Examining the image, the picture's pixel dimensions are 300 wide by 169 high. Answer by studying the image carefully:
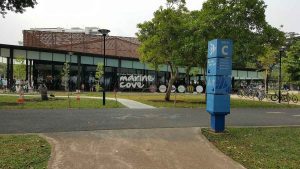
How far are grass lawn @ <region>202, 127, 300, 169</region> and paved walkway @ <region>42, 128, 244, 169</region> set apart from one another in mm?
350

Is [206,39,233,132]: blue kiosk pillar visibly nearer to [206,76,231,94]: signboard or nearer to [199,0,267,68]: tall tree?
[206,76,231,94]: signboard

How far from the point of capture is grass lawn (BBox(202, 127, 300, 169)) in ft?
28.7

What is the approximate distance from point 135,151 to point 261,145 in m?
3.46

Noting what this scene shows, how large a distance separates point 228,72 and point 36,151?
249 inches

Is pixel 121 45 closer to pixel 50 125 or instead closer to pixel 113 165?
pixel 50 125

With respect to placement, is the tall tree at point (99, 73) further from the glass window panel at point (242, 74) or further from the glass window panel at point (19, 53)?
the glass window panel at point (242, 74)

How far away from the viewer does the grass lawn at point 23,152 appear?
25.8 ft

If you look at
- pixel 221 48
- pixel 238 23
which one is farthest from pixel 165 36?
pixel 221 48

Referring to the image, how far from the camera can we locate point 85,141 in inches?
410

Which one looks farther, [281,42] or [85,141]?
[281,42]

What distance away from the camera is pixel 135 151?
9.35 meters

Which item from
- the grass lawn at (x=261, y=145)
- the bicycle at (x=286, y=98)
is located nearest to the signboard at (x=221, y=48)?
the grass lawn at (x=261, y=145)

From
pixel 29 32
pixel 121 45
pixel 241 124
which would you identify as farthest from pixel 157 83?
pixel 241 124

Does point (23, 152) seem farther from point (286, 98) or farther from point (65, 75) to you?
point (65, 75)
